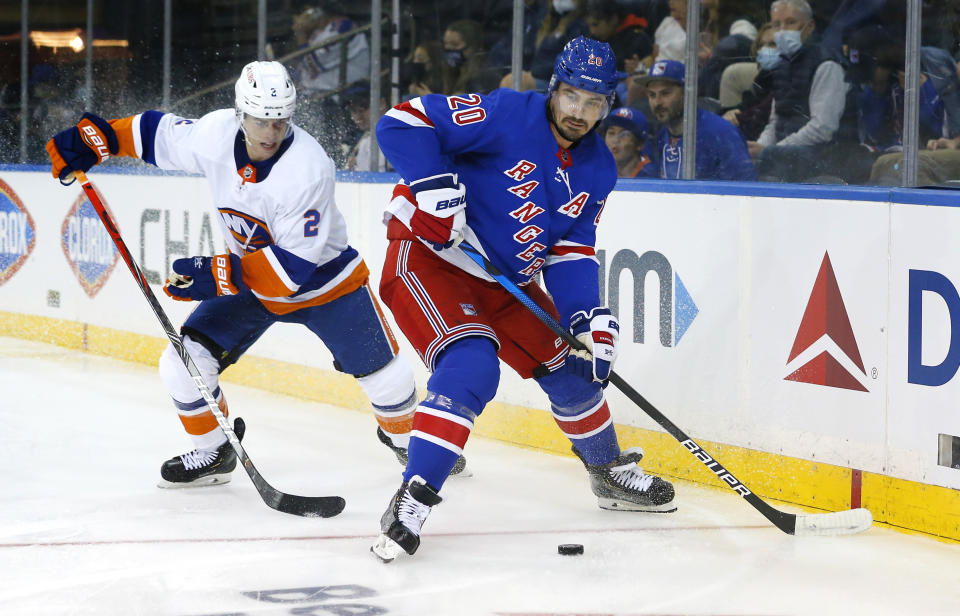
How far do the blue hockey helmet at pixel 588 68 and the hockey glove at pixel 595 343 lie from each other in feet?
1.63

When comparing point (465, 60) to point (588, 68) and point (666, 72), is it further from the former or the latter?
point (588, 68)

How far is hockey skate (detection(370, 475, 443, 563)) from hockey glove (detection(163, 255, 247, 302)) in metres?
0.68

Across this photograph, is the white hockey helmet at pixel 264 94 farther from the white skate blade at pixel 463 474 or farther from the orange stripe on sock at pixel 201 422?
the white skate blade at pixel 463 474

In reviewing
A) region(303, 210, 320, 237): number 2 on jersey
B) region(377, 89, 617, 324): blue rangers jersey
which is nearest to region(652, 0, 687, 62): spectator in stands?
region(377, 89, 617, 324): blue rangers jersey

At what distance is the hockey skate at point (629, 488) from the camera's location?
10.1 ft

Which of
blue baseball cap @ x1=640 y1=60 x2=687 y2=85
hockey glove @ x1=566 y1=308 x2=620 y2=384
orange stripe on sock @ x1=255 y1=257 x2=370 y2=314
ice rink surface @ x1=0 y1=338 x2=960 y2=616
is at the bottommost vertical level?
ice rink surface @ x1=0 y1=338 x2=960 y2=616

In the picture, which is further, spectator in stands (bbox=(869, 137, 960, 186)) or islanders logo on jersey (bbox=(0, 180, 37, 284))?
islanders logo on jersey (bbox=(0, 180, 37, 284))

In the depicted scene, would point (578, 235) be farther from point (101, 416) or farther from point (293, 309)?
point (101, 416)

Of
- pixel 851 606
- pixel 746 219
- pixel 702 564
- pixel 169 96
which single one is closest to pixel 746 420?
pixel 746 219

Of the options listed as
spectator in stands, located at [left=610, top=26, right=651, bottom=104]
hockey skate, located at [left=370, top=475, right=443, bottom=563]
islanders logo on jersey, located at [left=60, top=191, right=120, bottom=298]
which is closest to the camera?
hockey skate, located at [left=370, top=475, right=443, bottom=563]

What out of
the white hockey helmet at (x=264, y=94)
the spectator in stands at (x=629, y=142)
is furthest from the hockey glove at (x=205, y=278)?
the spectator in stands at (x=629, y=142)

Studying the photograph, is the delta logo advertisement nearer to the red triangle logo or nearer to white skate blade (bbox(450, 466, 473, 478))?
the red triangle logo

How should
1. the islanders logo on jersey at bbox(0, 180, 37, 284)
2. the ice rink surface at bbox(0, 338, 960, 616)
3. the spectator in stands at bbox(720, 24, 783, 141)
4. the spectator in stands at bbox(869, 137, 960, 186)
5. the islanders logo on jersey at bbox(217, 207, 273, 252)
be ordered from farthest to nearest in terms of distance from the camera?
the islanders logo on jersey at bbox(0, 180, 37, 284) → the spectator in stands at bbox(720, 24, 783, 141) → the spectator in stands at bbox(869, 137, 960, 186) → the islanders logo on jersey at bbox(217, 207, 273, 252) → the ice rink surface at bbox(0, 338, 960, 616)

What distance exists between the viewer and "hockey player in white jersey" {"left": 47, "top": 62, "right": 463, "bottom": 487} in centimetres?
293
